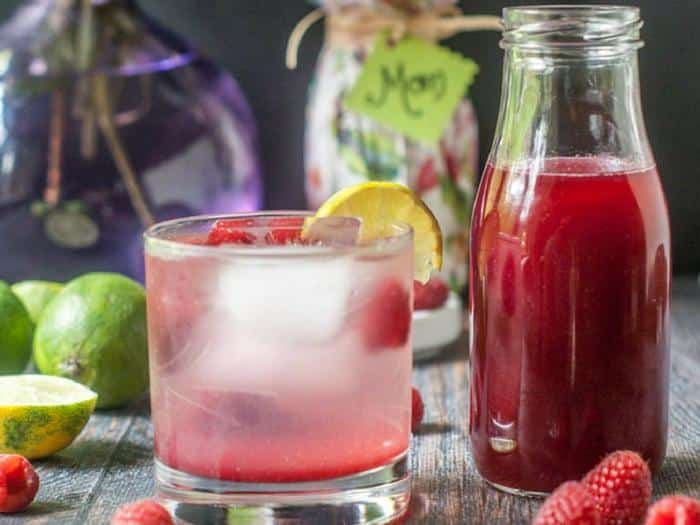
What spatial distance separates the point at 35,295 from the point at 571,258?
2.13ft

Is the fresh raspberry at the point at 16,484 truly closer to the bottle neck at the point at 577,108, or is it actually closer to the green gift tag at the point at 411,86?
the bottle neck at the point at 577,108

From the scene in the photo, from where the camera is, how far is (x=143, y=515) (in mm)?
866

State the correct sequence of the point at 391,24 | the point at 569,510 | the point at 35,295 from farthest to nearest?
the point at 391,24 < the point at 35,295 < the point at 569,510

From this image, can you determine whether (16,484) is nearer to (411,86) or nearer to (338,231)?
(338,231)

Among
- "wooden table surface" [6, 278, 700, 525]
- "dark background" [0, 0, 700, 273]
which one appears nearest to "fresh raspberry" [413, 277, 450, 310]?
"wooden table surface" [6, 278, 700, 525]

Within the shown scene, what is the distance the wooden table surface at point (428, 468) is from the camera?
3.16 feet

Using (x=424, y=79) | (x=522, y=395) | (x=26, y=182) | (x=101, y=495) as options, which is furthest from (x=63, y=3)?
(x=522, y=395)

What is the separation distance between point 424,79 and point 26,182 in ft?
1.63

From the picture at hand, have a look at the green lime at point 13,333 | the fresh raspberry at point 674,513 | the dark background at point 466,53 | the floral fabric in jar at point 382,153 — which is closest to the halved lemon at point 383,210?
the fresh raspberry at point 674,513

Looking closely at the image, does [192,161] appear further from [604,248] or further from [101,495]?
[604,248]

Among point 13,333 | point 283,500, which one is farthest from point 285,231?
point 13,333

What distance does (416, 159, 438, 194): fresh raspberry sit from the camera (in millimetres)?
1563

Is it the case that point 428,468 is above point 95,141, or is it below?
below

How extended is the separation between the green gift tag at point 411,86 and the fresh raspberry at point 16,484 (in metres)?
0.73
